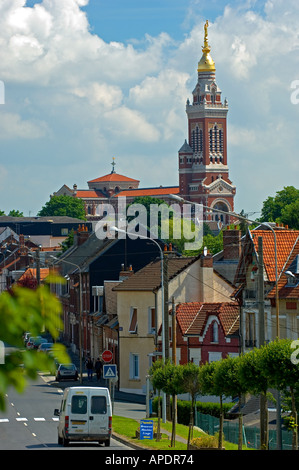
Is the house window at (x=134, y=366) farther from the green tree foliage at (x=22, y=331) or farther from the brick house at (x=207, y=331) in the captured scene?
the green tree foliage at (x=22, y=331)

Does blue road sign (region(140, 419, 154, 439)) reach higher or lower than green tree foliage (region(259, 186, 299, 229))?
lower

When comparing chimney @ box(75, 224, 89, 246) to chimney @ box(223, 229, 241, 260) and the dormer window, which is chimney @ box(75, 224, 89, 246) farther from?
the dormer window

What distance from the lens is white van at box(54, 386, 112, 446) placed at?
97.1 feet

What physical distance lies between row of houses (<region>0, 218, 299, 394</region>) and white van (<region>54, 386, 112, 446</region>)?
7.99ft

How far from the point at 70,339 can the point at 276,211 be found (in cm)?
7627

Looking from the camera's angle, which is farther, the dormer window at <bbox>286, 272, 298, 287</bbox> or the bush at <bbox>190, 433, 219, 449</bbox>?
the dormer window at <bbox>286, 272, 298, 287</bbox>

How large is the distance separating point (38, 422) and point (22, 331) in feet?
114

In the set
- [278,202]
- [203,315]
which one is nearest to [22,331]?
[203,315]

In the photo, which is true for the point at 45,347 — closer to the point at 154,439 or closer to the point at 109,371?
the point at 154,439

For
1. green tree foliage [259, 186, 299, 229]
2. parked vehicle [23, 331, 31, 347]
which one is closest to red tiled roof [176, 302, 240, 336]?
parked vehicle [23, 331, 31, 347]

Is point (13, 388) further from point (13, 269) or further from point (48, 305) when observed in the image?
point (13, 269)

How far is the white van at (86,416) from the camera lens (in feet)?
97.1

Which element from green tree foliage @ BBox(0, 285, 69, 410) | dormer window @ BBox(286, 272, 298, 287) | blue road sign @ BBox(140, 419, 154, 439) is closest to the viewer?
green tree foliage @ BBox(0, 285, 69, 410)

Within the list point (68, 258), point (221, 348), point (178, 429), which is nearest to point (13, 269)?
point (68, 258)
